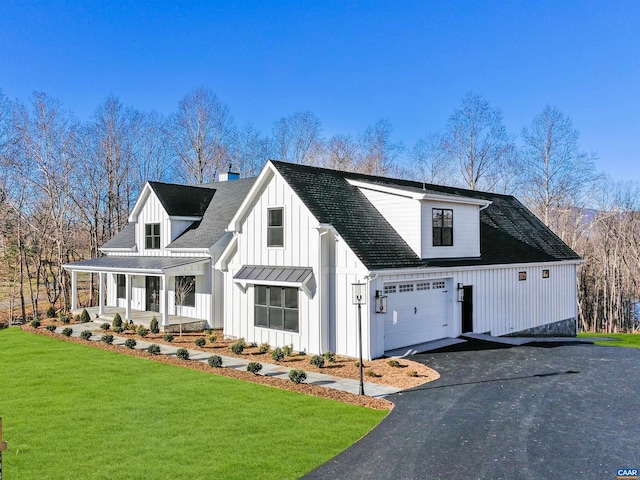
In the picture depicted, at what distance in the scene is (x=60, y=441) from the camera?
8.21 meters

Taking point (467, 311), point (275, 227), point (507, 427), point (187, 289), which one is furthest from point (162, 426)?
point (187, 289)

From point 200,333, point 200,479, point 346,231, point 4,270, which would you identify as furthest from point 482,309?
point 4,270

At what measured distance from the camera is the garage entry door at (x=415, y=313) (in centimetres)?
1533

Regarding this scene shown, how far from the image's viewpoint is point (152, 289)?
24.5 metres

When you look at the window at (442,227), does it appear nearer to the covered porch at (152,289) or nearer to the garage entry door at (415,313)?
the garage entry door at (415,313)

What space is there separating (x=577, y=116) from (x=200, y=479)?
36.2m

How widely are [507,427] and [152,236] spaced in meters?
21.0

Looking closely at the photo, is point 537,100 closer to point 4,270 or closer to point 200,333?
point 200,333

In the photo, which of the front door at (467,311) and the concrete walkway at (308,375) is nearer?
the concrete walkway at (308,375)

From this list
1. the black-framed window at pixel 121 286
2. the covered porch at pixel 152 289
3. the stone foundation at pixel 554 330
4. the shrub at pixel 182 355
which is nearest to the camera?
the shrub at pixel 182 355

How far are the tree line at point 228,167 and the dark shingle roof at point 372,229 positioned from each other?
538 inches

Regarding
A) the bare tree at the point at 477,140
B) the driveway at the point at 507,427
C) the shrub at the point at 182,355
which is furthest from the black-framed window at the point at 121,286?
the bare tree at the point at 477,140

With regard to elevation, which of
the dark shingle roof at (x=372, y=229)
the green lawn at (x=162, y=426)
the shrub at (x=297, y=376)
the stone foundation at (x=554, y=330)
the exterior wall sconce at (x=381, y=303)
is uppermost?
the dark shingle roof at (x=372, y=229)

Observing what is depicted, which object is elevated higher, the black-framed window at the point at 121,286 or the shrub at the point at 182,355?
the black-framed window at the point at 121,286
